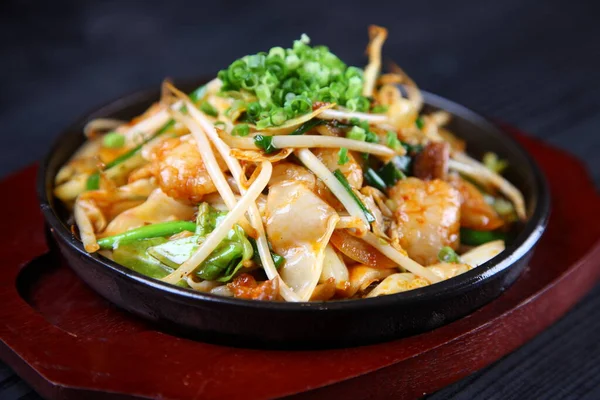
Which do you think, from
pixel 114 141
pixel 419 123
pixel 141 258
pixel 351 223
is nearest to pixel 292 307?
pixel 351 223

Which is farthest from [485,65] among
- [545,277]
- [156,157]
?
[156,157]

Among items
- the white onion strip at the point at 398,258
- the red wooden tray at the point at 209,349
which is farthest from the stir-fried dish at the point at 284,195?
the red wooden tray at the point at 209,349

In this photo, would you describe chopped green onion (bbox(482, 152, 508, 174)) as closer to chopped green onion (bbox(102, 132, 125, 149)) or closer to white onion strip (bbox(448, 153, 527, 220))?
white onion strip (bbox(448, 153, 527, 220))

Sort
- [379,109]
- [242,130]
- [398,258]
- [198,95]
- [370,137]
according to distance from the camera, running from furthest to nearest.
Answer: [198,95] → [379,109] → [370,137] → [242,130] → [398,258]

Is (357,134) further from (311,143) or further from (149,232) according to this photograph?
(149,232)

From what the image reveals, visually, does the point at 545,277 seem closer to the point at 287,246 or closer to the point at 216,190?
the point at 287,246

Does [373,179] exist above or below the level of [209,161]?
below

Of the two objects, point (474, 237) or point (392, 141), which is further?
point (474, 237)
